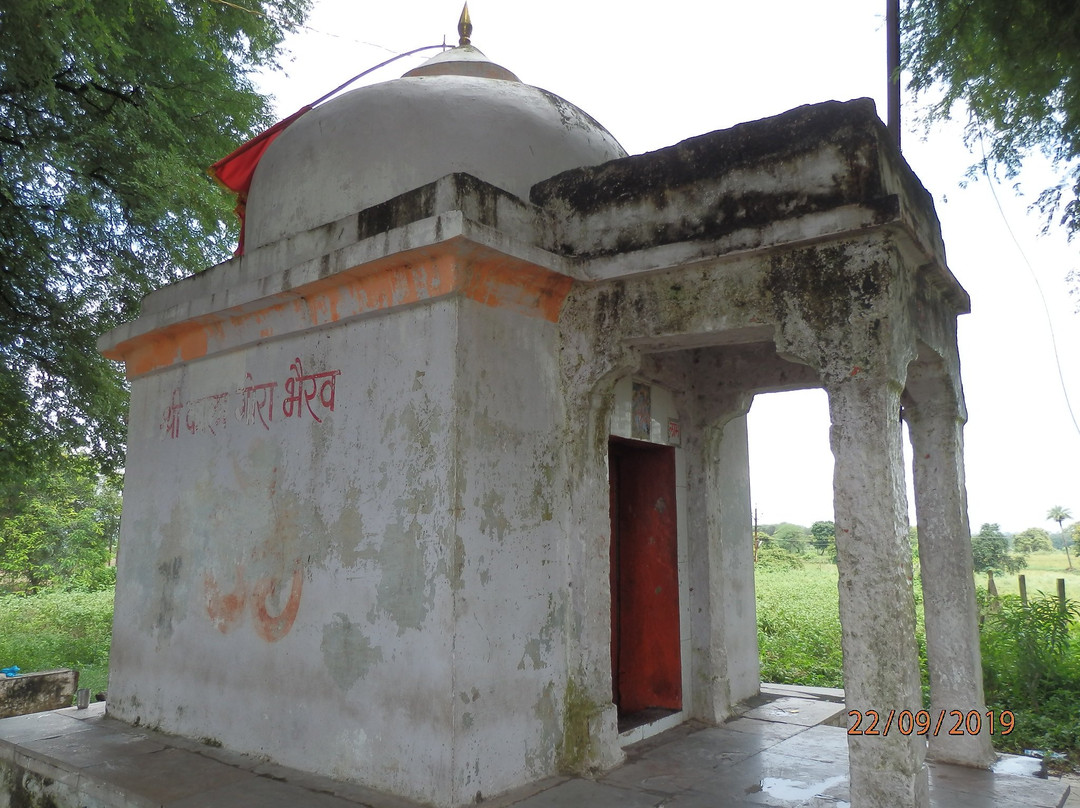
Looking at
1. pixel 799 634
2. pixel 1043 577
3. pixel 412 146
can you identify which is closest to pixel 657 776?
pixel 412 146

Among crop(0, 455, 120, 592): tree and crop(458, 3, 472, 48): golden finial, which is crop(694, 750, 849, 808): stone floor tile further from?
crop(0, 455, 120, 592): tree

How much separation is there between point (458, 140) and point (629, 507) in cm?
300

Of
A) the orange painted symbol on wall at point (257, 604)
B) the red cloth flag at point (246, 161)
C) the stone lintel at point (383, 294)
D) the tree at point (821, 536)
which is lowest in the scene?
the orange painted symbol on wall at point (257, 604)

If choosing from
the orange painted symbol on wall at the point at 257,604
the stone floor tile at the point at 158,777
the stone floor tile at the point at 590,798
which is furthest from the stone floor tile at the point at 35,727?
the stone floor tile at the point at 590,798

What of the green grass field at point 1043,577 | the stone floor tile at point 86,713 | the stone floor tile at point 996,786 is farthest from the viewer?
the green grass field at point 1043,577

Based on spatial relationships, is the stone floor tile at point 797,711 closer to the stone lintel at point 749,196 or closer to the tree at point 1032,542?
the stone lintel at point 749,196

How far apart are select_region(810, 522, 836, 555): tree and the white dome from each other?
109 feet

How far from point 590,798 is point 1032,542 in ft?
168

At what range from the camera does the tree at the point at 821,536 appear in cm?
3685

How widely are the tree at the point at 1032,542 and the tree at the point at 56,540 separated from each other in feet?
149

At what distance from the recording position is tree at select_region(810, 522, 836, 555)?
36.8 metres

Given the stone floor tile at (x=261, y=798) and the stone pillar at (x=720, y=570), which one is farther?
the stone pillar at (x=720, y=570)

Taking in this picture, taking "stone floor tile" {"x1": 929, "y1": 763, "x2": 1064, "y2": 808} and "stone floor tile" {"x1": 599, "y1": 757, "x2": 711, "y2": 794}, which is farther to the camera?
"stone floor tile" {"x1": 599, "y1": 757, "x2": 711, "y2": 794}

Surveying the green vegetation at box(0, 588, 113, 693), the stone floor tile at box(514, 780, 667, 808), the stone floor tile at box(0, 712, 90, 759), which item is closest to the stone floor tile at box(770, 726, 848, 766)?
the stone floor tile at box(514, 780, 667, 808)
